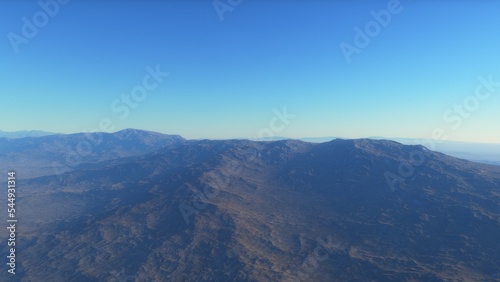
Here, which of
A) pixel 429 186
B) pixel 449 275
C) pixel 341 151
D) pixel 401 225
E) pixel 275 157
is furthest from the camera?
pixel 275 157

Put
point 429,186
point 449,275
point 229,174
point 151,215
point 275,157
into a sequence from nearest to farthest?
1. point 449,275
2. point 151,215
3. point 429,186
4. point 229,174
5. point 275,157

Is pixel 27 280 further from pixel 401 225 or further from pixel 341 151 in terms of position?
pixel 341 151

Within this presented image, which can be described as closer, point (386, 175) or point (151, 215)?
point (151, 215)

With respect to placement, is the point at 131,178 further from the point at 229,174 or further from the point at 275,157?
the point at 275,157

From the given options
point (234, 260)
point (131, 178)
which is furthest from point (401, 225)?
point (131, 178)

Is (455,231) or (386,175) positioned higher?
(386,175)

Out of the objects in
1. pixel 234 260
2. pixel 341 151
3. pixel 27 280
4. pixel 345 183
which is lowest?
pixel 27 280
